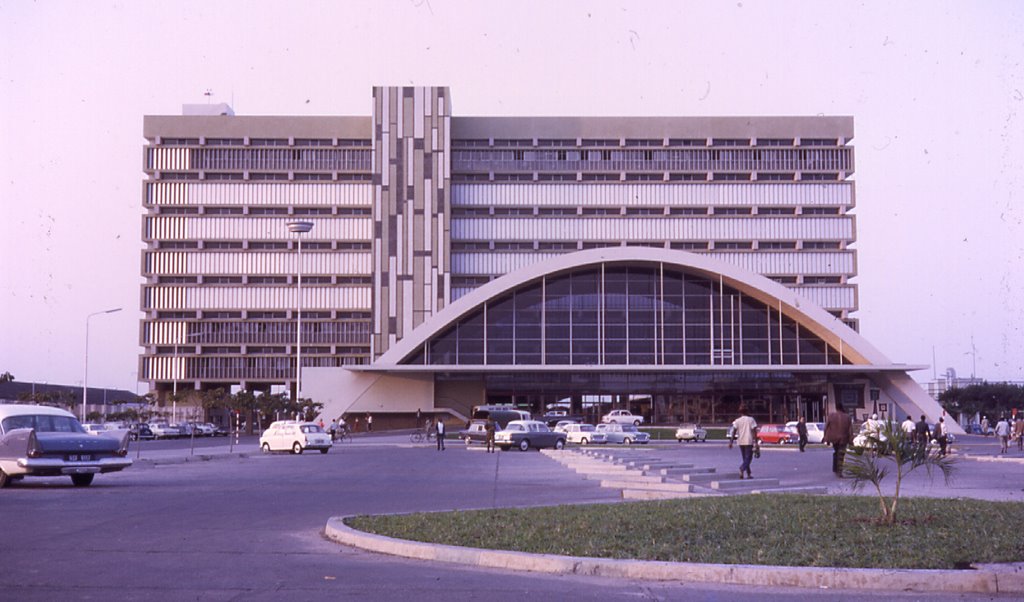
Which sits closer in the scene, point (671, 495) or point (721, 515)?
point (721, 515)

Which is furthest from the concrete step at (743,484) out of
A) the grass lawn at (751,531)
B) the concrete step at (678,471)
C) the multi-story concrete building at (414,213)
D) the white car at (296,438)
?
the multi-story concrete building at (414,213)

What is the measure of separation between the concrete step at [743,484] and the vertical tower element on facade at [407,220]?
82442 mm

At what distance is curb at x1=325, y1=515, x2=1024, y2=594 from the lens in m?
9.84

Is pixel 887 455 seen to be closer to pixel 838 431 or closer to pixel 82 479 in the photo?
pixel 838 431

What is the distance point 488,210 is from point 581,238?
932 centimetres

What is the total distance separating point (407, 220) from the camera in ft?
342

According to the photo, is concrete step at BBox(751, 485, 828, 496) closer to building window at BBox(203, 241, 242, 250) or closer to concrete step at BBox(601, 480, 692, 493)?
concrete step at BBox(601, 480, 692, 493)

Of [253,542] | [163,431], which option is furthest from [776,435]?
[253,542]

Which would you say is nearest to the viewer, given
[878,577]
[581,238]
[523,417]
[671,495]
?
[878,577]

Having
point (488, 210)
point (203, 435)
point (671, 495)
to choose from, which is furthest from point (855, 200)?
point (671, 495)

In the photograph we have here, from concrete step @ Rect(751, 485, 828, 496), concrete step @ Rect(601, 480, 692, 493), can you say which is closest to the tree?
concrete step @ Rect(601, 480, 692, 493)

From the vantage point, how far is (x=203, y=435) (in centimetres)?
9056

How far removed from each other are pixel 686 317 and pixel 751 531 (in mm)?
79279

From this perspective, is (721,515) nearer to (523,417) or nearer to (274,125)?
(523,417)
